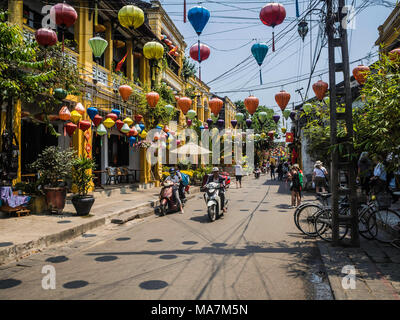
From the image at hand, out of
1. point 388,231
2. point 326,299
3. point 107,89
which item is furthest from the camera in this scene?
point 107,89

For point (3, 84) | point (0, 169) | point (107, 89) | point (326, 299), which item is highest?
point (107, 89)

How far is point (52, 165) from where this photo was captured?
971 cm

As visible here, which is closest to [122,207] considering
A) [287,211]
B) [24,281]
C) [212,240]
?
[212,240]

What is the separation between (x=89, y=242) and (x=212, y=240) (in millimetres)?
2943

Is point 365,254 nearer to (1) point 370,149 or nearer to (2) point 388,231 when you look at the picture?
(2) point 388,231

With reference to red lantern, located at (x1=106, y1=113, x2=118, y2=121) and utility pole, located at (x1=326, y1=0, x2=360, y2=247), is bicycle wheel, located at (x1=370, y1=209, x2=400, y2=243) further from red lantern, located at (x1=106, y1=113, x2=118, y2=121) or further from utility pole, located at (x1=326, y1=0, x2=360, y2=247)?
red lantern, located at (x1=106, y1=113, x2=118, y2=121)

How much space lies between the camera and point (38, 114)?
1201 centimetres

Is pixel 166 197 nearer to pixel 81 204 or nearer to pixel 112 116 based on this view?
pixel 81 204

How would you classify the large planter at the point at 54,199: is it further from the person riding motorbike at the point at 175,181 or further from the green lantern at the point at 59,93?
the person riding motorbike at the point at 175,181

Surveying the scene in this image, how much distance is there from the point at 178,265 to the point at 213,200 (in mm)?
4359

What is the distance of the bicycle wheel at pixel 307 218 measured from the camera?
24.7ft

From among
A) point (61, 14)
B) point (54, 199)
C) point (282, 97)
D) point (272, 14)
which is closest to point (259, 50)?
point (272, 14)

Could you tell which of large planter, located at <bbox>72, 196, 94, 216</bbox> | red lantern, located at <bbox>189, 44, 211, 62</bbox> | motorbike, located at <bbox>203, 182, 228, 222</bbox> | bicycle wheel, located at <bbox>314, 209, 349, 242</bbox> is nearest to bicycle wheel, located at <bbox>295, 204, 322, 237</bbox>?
bicycle wheel, located at <bbox>314, 209, 349, 242</bbox>

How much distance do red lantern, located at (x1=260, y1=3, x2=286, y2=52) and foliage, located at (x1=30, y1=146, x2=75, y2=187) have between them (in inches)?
277
